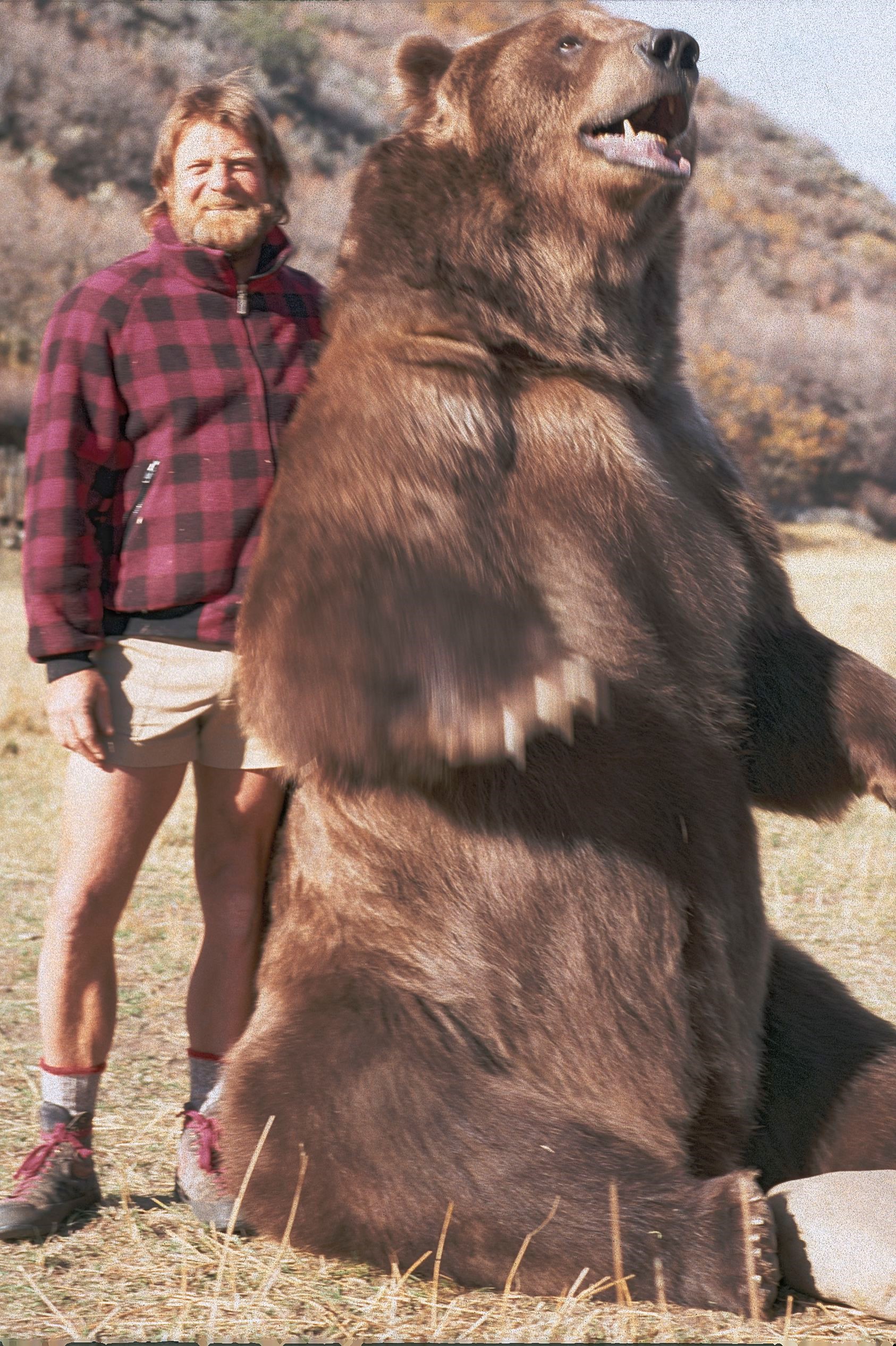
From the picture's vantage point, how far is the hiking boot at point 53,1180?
2723 mm

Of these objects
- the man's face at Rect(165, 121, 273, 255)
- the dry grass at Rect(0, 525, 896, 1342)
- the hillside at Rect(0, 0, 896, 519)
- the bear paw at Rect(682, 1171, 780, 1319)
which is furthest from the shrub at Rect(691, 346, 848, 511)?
the bear paw at Rect(682, 1171, 780, 1319)

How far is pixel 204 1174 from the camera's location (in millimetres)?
2863

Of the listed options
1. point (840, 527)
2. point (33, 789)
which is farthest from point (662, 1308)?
point (840, 527)

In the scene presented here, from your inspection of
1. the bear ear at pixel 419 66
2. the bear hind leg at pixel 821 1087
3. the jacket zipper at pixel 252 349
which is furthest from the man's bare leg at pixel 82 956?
the bear ear at pixel 419 66

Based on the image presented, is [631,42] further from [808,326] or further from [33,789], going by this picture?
[808,326]

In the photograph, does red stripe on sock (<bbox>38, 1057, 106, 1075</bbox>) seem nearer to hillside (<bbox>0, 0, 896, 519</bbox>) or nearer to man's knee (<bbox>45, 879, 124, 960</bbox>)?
man's knee (<bbox>45, 879, 124, 960</bbox>)

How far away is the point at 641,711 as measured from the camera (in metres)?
2.60

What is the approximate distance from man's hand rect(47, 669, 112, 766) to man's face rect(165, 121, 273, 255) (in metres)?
0.94

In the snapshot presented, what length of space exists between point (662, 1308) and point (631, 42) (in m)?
2.29

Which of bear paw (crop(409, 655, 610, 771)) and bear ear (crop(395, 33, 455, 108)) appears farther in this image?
bear ear (crop(395, 33, 455, 108))

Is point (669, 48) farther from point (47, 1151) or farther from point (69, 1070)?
point (47, 1151)

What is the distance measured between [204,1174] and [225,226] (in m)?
1.94

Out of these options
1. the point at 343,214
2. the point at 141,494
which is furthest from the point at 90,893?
the point at 343,214

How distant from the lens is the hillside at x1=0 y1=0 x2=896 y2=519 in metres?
20.8
